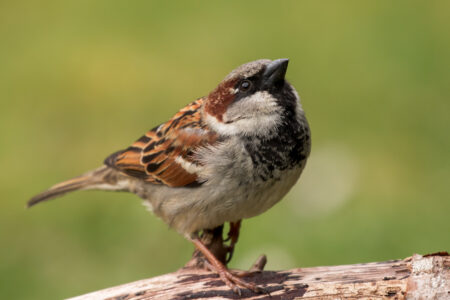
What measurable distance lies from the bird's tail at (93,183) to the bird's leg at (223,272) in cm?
70

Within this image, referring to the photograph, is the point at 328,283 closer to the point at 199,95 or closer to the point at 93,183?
the point at 93,183

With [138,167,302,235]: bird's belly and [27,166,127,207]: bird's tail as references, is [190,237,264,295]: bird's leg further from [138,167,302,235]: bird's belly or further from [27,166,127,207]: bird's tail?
[27,166,127,207]: bird's tail

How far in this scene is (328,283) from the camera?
2.88 meters

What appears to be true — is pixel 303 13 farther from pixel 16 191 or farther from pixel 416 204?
pixel 16 191

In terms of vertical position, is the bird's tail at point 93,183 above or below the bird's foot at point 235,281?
above

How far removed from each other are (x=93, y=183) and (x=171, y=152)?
0.66m

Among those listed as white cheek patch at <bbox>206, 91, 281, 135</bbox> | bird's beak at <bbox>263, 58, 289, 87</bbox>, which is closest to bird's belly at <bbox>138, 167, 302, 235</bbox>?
white cheek patch at <bbox>206, 91, 281, 135</bbox>

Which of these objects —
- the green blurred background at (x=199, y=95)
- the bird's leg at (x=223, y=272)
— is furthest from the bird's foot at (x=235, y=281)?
the green blurred background at (x=199, y=95)

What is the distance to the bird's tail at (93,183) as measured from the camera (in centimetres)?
395

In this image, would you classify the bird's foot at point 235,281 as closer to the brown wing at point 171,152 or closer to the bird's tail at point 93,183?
the brown wing at point 171,152

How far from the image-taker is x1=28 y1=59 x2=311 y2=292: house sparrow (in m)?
3.17

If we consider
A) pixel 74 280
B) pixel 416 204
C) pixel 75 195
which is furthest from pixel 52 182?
pixel 416 204

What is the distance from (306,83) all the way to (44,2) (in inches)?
117

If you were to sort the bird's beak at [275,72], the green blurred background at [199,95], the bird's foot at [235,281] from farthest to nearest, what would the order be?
the green blurred background at [199,95] → the bird's beak at [275,72] → the bird's foot at [235,281]
